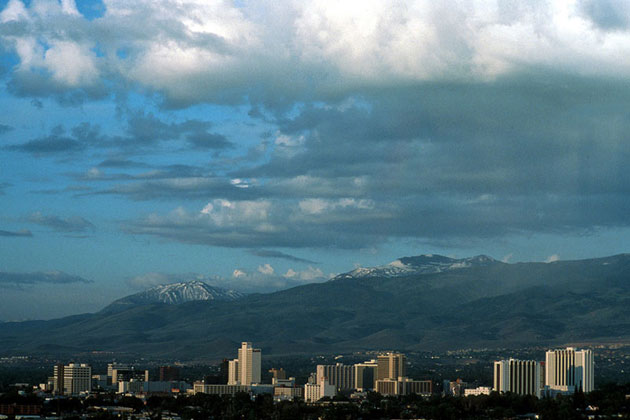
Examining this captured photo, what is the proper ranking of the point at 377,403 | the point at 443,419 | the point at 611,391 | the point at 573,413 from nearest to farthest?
1. the point at 573,413
2. the point at 443,419
3. the point at 611,391
4. the point at 377,403

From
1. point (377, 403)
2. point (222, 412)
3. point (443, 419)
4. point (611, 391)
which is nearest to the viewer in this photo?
point (443, 419)

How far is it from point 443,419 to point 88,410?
50940mm

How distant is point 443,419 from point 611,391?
37111 millimetres

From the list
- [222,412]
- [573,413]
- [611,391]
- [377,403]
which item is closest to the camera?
[573,413]

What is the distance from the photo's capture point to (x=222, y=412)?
537ft

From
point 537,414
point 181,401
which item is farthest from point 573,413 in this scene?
point 181,401

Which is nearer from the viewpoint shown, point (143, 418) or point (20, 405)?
point (143, 418)

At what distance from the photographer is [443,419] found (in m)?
153

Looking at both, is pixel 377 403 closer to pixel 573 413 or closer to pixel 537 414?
pixel 537 414

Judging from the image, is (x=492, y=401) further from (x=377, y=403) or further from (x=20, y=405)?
(x=20, y=405)

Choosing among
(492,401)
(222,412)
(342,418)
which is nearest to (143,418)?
(222,412)

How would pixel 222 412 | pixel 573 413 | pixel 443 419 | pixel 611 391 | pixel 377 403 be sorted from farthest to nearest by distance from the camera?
pixel 377 403
pixel 611 391
pixel 222 412
pixel 443 419
pixel 573 413

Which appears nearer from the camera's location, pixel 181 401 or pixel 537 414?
pixel 537 414

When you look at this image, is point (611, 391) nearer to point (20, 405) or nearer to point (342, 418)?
point (342, 418)
